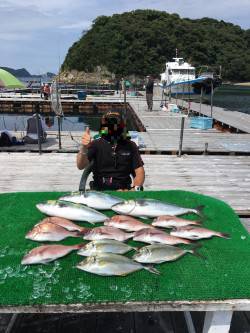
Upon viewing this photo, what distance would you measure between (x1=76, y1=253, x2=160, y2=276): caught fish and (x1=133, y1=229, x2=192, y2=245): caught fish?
1.08 ft

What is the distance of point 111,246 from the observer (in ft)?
8.91

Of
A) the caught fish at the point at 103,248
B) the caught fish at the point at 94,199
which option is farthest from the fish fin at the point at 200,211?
the caught fish at the point at 103,248

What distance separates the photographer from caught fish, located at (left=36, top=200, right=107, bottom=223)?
3.28m

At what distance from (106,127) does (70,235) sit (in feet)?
6.05

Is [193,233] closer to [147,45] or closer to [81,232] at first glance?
[81,232]

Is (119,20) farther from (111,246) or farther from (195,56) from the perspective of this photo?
(111,246)

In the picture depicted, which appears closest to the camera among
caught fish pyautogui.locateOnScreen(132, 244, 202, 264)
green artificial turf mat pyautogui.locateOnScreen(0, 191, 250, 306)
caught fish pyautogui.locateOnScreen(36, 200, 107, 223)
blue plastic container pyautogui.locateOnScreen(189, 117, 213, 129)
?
green artificial turf mat pyautogui.locateOnScreen(0, 191, 250, 306)

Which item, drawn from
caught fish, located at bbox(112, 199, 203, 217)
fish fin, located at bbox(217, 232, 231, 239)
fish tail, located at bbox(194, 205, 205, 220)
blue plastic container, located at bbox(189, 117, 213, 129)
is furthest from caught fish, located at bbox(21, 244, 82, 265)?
blue plastic container, located at bbox(189, 117, 213, 129)

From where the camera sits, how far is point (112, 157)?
14.9ft

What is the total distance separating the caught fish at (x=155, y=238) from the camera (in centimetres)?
290

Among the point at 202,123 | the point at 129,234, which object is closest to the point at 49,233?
the point at 129,234

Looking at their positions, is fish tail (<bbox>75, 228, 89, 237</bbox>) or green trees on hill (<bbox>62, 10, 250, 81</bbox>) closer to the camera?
fish tail (<bbox>75, 228, 89, 237</bbox>)

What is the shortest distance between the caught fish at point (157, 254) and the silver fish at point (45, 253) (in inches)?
19.1

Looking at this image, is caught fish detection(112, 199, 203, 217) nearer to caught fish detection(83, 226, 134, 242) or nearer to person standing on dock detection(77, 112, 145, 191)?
caught fish detection(83, 226, 134, 242)
